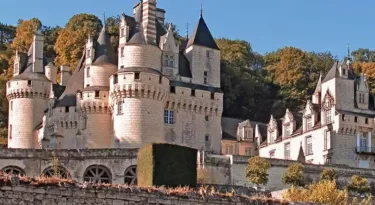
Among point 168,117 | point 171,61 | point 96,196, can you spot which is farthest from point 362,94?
point 96,196

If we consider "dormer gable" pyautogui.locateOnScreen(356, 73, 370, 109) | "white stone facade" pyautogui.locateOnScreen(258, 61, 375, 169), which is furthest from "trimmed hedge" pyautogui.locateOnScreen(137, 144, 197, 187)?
"dormer gable" pyautogui.locateOnScreen(356, 73, 370, 109)

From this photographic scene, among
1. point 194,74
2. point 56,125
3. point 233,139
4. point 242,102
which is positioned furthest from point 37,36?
point 242,102

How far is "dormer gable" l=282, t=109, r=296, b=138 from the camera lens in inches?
2699

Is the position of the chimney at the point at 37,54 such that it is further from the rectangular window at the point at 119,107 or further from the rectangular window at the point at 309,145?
the rectangular window at the point at 309,145

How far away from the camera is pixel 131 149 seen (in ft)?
160

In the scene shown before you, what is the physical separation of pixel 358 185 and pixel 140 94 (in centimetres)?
1471

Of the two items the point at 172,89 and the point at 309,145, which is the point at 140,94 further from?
the point at 309,145

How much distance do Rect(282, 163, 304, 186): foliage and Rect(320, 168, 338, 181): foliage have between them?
4.82 ft

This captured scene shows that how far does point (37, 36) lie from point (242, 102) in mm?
31196

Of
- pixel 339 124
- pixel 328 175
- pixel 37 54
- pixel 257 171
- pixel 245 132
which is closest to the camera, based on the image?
pixel 257 171

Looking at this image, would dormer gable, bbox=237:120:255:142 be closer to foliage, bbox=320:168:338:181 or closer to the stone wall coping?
foliage, bbox=320:168:338:181

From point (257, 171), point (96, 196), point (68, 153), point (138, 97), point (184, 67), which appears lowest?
point (96, 196)

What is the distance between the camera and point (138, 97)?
177 feet

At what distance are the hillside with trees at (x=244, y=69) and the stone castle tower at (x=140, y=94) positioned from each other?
22.0 meters
